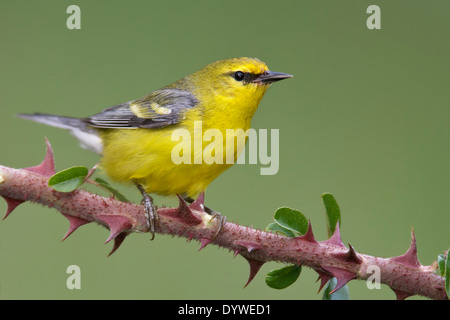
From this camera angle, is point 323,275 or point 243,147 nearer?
point 323,275

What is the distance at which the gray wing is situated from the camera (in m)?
4.42

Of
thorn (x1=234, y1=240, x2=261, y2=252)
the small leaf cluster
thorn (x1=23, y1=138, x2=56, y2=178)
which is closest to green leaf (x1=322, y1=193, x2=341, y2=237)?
the small leaf cluster

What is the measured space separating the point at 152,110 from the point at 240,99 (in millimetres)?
714

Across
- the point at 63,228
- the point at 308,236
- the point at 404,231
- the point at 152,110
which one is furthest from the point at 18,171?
the point at 404,231

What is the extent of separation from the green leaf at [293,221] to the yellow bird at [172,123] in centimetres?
145

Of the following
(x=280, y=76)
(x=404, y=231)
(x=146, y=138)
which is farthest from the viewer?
(x=404, y=231)

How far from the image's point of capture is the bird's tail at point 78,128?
16.1 feet

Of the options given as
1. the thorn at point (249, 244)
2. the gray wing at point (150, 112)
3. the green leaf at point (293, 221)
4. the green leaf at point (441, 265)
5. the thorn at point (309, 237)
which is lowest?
the green leaf at point (441, 265)

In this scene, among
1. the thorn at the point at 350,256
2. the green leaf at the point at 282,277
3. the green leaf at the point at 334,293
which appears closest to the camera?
the thorn at the point at 350,256

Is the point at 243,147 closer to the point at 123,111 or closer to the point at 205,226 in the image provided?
the point at 123,111

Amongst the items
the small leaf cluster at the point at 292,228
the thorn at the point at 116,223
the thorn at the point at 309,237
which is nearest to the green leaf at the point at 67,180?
the thorn at the point at 116,223

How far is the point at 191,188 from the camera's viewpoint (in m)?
4.27

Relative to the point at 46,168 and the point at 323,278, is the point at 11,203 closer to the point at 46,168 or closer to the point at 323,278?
the point at 46,168

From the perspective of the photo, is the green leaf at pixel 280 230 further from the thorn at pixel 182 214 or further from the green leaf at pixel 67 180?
the green leaf at pixel 67 180
